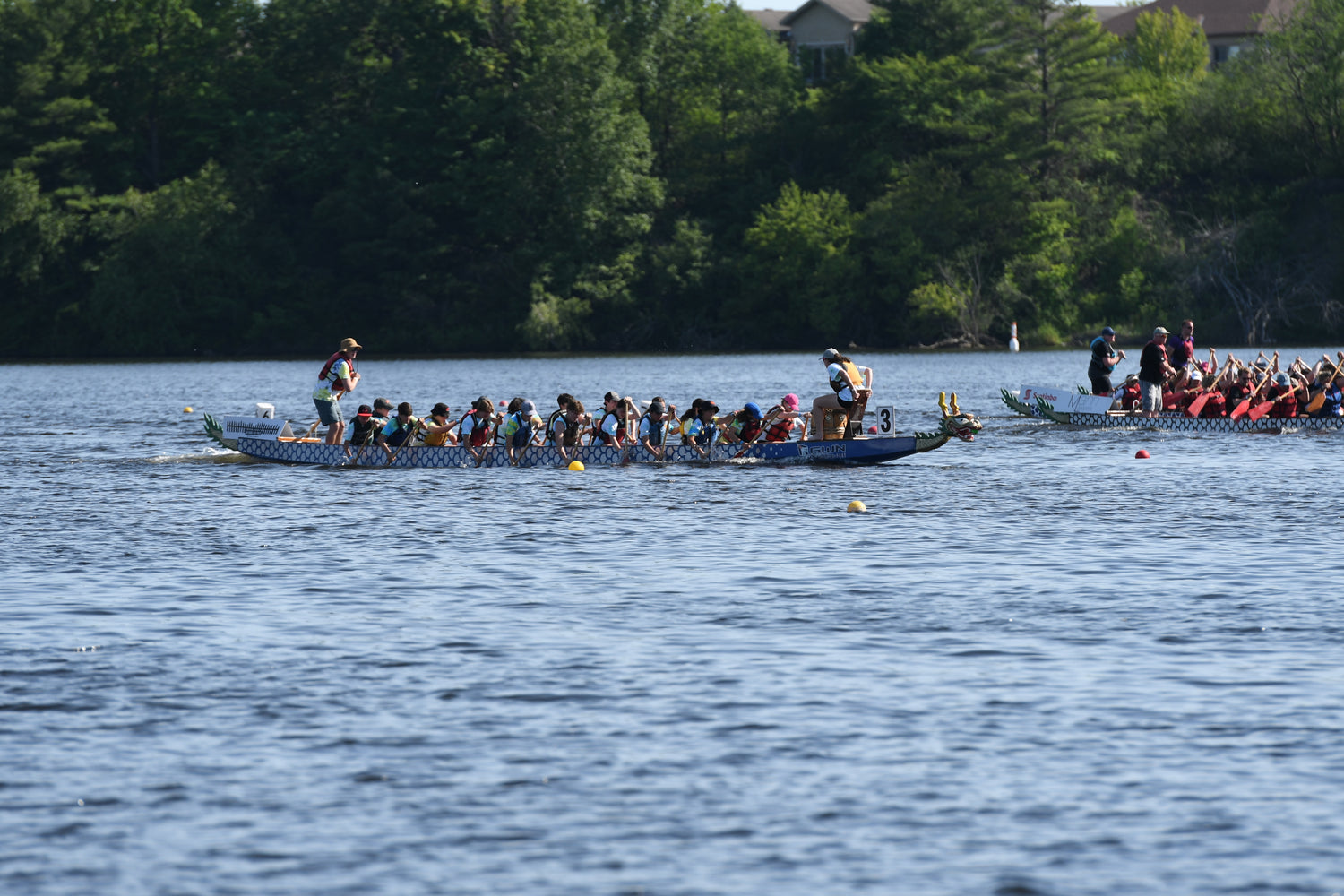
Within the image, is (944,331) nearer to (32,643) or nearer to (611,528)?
(611,528)

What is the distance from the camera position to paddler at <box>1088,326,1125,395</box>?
35.7 meters

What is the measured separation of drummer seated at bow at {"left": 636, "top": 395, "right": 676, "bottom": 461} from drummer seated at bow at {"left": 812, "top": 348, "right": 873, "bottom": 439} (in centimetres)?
255

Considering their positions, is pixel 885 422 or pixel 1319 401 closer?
pixel 885 422

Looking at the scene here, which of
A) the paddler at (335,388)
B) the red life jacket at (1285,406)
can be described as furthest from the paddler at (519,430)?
the red life jacket at (1285,406)

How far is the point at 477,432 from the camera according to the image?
98.0 ft

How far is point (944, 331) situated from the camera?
90.0 meters

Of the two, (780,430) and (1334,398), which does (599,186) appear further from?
(780,430)

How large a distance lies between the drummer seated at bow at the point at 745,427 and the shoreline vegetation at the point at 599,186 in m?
60.1

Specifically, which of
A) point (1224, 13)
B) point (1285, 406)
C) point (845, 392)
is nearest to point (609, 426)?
point (845, 392)

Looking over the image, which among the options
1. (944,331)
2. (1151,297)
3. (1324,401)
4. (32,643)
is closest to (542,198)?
(944,331)

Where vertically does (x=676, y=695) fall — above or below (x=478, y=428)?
below

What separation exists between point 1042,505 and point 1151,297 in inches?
2692

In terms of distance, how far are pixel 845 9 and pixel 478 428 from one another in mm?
105367

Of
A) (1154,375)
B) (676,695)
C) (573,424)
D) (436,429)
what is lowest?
(676,695)
